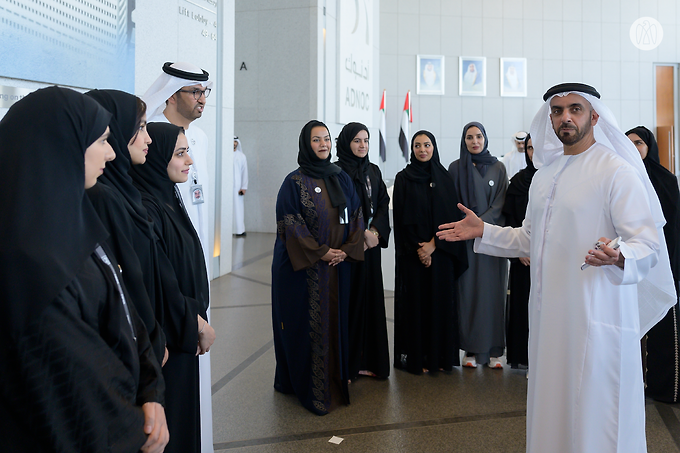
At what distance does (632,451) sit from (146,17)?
15.6 ft

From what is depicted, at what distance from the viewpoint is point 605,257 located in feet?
5.87

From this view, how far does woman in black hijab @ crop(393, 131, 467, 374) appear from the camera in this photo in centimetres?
365

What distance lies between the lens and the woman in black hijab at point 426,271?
365 centimetres

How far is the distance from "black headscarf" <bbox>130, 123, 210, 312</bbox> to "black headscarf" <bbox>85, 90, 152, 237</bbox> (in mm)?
223

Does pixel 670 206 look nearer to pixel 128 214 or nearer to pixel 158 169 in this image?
pixel 158 169

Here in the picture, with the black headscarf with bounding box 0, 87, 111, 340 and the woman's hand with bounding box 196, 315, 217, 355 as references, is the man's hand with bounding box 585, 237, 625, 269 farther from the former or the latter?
the black headscarf with bounding box 0, 87, 111, 340

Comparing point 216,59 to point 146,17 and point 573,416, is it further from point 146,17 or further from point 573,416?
point 573,416

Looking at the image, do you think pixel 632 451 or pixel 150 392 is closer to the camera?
pixel 150 392

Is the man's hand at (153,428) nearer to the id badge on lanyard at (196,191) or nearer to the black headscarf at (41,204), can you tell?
the black headscarf at (41,204)

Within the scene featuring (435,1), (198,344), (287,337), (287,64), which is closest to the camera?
(198,344)

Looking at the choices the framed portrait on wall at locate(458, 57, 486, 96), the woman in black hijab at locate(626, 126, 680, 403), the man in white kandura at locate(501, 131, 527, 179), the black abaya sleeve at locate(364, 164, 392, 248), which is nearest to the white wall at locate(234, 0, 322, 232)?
the man in white kandura at locate(501, 131, 527, 179)

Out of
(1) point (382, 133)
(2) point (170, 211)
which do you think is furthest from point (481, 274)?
(1) point (382, 133)

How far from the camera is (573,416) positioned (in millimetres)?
2010

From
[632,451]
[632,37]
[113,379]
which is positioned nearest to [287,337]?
[632,451]
